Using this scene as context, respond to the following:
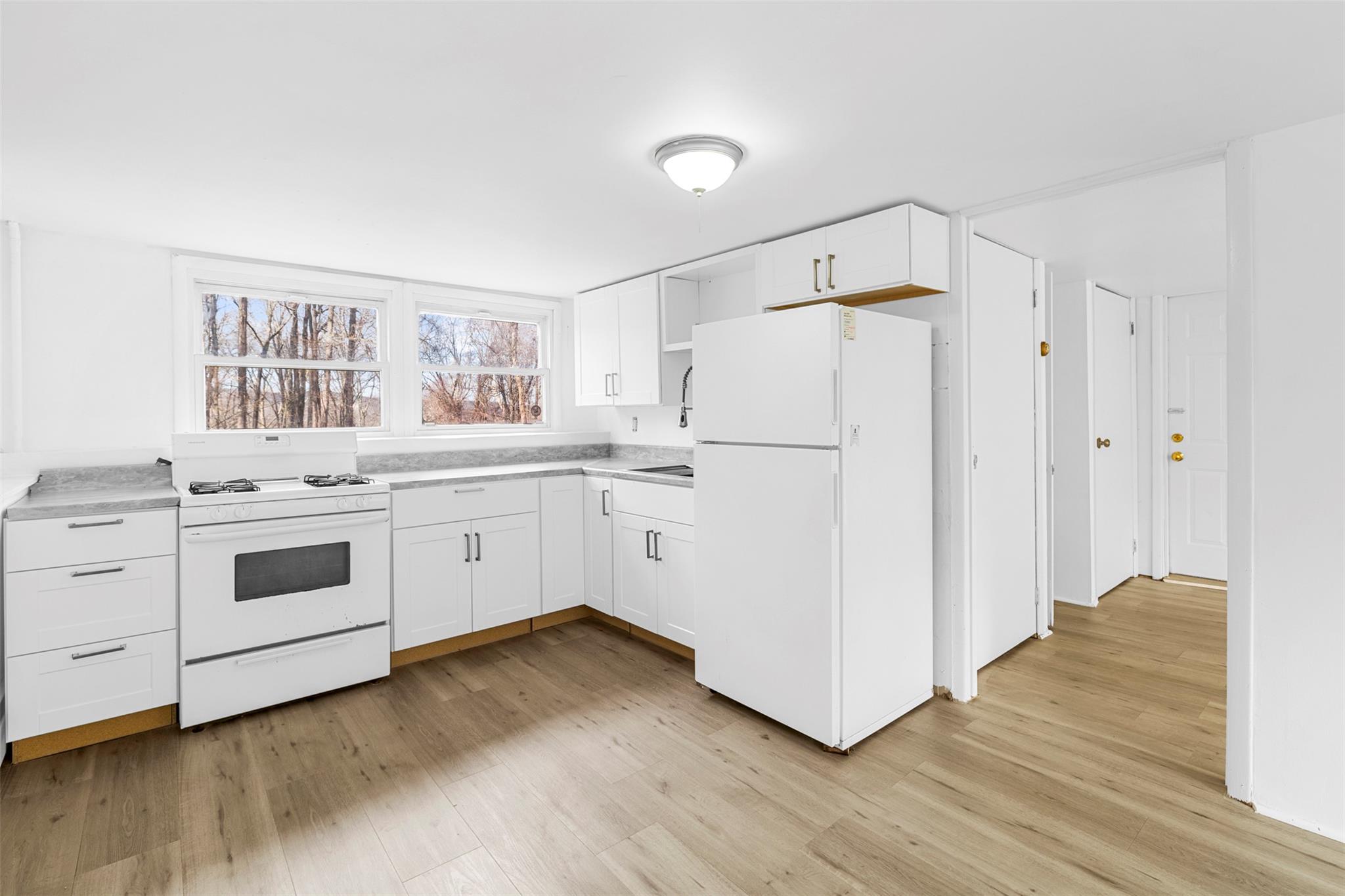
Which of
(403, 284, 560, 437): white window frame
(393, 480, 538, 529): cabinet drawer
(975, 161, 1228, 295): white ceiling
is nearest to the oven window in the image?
(393, 480, 538, 529): cabinet drawer

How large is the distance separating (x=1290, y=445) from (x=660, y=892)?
2286mm

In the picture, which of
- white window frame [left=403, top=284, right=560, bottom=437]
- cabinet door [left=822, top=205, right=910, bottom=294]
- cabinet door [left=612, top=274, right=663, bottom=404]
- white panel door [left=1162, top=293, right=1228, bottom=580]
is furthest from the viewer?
white panel door [left=1162, top=293, right=1228, bottom=580]

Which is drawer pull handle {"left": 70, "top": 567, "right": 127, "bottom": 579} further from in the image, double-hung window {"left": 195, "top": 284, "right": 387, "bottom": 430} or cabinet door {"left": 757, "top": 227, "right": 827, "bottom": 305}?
cabinet door {"left": 757, "top": 227, "right": 827, "bottom": 305}

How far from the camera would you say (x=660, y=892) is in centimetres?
173

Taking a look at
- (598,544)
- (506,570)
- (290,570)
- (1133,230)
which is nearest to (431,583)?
(506,570)

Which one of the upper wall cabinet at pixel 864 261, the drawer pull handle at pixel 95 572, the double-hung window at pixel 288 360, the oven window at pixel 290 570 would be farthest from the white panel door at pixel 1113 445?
the drawer pull handle at pixel 95 572

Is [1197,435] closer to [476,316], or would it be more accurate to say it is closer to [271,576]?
[476,316]

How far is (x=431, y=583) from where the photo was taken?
3.37 meters

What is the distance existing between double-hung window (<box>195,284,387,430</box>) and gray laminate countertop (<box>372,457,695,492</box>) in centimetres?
53

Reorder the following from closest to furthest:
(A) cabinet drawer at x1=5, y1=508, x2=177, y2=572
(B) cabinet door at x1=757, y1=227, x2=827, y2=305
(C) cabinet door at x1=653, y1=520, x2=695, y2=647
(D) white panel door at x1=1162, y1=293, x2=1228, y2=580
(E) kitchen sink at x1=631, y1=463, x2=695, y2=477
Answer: (A) cabinet drawer at x1=5, y1=508, x2=177, y2=572, (B) cabinet door at x1=757, y1=227, x2=827, y2=305, (C) cabinet door at x1=653, y1=520, x2=695, y2=647, (E) kitchen sink at x1=631, y1=463, x2=695, y2=477, (D) white panel door at x1=1162, y1=293, x2=1228, y2=580

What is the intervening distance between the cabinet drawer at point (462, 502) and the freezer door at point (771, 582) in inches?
48.6

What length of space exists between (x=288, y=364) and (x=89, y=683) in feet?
6.07

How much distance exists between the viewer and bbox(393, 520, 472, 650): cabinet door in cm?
327

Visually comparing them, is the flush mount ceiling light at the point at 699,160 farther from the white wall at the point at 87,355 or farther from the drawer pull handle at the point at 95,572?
the white wall at the point at 87,355
